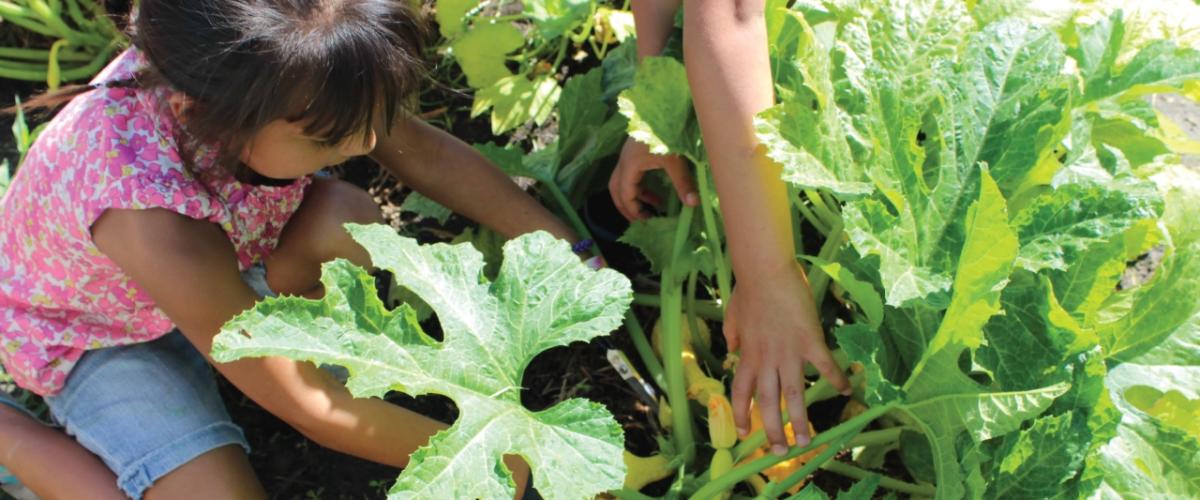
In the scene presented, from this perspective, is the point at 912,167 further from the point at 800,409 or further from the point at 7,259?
the point at 7,259

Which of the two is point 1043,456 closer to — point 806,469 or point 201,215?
point 806,469

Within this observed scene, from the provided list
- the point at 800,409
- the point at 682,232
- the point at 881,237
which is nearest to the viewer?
the point at 881,237

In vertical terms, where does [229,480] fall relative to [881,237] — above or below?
below

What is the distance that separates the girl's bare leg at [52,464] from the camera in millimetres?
1677

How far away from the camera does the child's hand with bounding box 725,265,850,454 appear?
4.47 feet

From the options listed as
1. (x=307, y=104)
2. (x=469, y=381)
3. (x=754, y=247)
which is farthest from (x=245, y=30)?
(x=754, y=247)

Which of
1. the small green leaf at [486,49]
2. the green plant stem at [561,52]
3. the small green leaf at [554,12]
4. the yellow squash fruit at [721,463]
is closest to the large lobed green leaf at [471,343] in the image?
the yellow squash fruit at [721,463]

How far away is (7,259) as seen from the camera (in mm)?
1659

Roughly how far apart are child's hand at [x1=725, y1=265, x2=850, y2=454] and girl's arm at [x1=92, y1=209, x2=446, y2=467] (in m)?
0.48

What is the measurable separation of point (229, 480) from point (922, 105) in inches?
44.4

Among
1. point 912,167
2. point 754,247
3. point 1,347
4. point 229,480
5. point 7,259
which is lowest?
point 229,480

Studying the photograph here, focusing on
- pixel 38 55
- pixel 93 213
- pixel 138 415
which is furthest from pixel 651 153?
pixel 38 55

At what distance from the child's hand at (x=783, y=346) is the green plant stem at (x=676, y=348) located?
213mm

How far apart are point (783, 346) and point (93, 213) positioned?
90 cm
